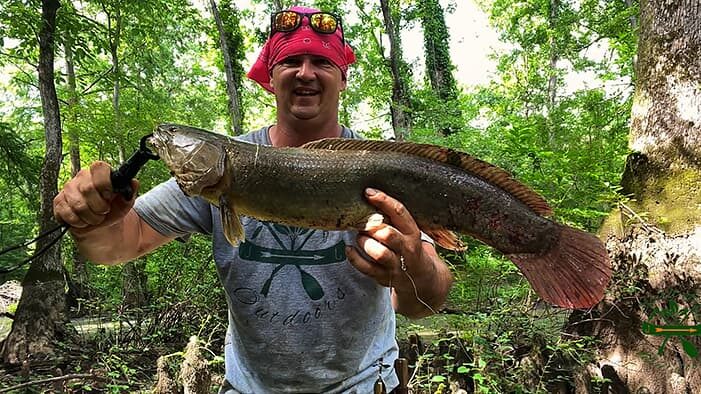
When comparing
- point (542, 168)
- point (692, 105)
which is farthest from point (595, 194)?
point (692, 105)

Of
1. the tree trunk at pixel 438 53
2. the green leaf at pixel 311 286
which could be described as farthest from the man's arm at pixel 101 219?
the tree trunk at pixel 438 53

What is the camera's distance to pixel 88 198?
181cm

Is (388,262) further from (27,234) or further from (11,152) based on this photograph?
(27,234)

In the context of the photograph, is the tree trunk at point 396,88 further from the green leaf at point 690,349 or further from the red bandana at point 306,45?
the red bandana at point 306,45

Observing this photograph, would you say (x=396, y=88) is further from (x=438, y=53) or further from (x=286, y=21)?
(x=286, y=21)

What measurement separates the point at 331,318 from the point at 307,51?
1273 millimetres

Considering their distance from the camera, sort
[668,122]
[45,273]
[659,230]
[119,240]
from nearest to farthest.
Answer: [119,240]
[659,230]
[668,122]
[45,273]

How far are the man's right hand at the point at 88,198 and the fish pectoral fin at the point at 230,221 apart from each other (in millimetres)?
324

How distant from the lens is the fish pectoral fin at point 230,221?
189cm

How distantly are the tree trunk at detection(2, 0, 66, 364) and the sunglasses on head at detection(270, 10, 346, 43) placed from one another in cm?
558

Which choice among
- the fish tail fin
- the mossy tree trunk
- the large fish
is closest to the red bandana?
the large fish

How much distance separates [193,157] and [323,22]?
1137 millimetres

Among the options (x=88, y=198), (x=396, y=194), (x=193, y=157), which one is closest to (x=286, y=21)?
(x=193, y=157)

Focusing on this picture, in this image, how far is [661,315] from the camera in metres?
4.49
